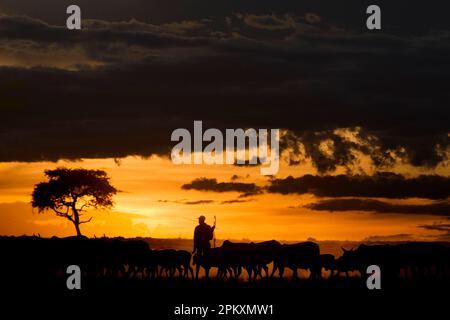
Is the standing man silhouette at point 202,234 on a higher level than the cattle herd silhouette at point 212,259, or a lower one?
higher

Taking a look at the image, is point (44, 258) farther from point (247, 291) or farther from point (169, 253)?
point (247, 291)

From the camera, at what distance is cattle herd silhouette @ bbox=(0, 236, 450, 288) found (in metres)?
42.8

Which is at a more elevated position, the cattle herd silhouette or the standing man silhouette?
the standing man silhouette

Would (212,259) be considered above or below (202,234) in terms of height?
below

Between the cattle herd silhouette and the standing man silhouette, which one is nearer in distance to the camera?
the standing man silhouette

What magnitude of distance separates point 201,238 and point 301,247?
5532mm

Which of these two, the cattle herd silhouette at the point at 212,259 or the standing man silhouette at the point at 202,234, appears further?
the cattle herd silhouette at the point at 212,259

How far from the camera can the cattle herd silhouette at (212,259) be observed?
140ft

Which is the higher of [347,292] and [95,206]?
[95,206]

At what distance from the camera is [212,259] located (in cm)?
4247

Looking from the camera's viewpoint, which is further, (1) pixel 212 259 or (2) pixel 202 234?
(1) pixel 212 259

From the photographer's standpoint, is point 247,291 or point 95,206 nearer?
point 247,291
